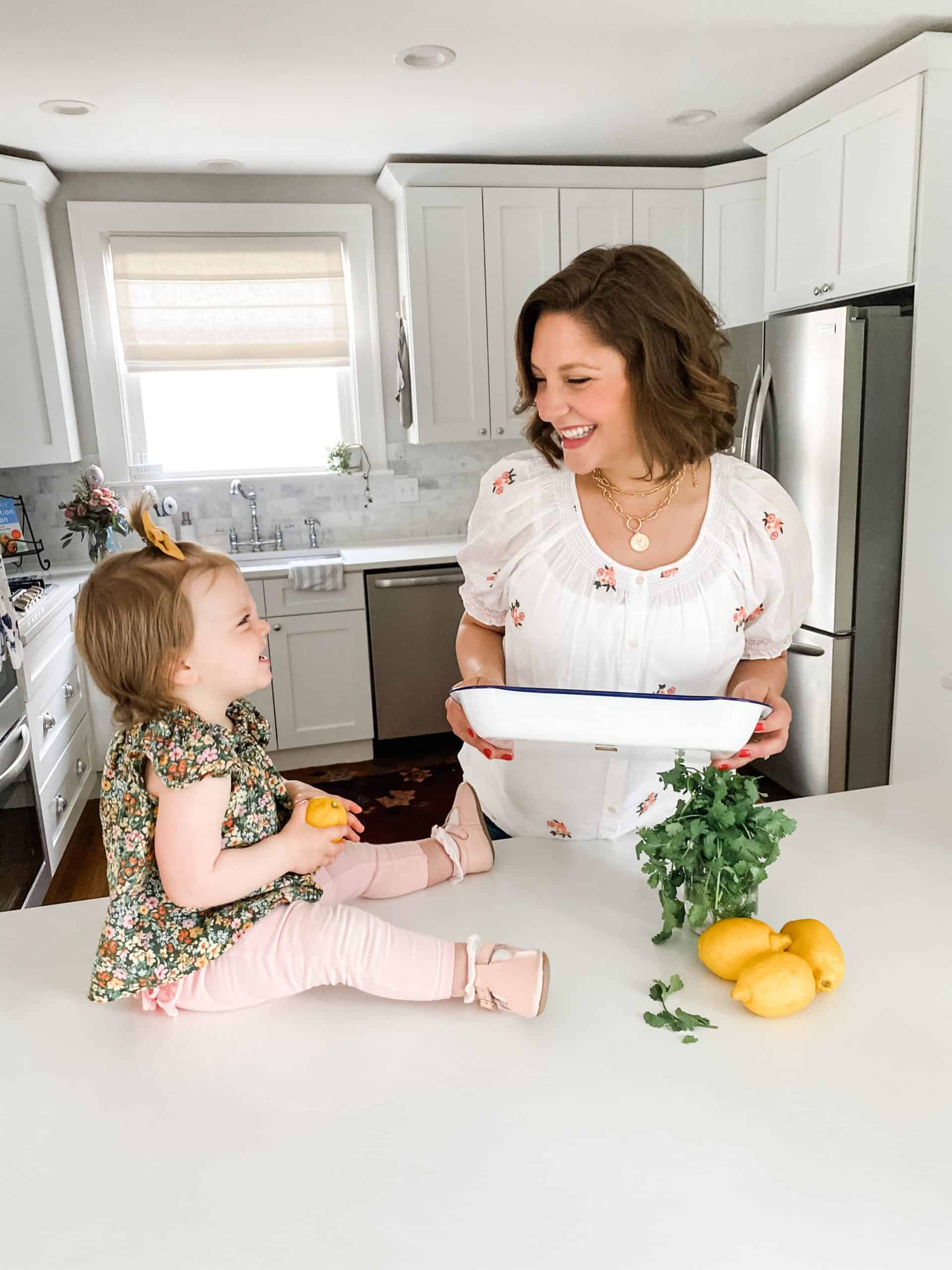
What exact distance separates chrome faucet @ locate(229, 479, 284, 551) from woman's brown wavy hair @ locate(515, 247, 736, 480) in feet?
9.99

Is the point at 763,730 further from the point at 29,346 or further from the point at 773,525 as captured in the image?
the point at 29,346

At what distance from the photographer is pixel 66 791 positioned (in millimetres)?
3268

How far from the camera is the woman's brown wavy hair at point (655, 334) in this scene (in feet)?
4.19

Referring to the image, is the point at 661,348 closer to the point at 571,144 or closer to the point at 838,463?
the point at 838,463

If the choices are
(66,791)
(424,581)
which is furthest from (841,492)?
(66,791)

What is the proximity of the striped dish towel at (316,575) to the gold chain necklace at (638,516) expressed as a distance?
8.10 ft

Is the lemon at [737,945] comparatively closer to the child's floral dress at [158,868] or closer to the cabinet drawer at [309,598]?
the child's floral dress at [158,868]

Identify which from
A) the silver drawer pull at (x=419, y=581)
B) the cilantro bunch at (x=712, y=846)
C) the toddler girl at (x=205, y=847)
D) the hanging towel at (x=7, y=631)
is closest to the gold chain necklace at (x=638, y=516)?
the cilantro bunch at (x=712, y=846)

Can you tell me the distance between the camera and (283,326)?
4.17m

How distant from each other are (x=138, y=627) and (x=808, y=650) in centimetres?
268

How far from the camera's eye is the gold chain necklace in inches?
54.9

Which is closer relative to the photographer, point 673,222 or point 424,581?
point 424,581

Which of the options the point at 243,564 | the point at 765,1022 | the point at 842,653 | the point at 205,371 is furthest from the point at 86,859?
the point at 765,1022

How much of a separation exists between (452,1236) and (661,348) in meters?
→ 1.07
